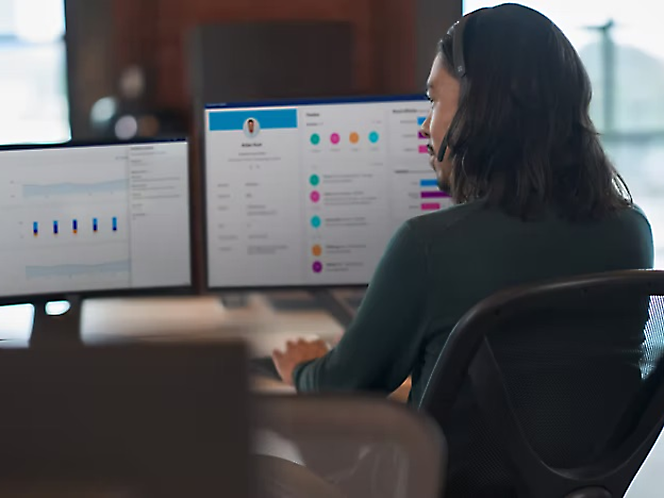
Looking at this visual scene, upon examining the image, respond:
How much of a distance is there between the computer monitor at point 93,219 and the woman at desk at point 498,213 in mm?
695

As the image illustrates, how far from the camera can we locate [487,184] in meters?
1.34

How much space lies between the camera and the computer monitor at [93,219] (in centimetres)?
197

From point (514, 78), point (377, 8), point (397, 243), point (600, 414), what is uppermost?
point (377, 8)

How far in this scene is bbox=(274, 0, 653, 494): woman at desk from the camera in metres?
1.24

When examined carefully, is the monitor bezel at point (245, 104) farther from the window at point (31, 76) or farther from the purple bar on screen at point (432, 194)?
the window at point (31, 76)

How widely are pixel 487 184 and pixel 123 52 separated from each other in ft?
6.19

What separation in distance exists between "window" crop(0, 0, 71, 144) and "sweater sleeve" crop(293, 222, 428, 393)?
3.18m

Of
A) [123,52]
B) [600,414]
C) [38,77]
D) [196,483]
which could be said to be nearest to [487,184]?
[600,414]

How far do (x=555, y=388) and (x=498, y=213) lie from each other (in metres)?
0.29

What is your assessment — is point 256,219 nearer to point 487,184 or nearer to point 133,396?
point 487,184

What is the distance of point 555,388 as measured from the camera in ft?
3.52

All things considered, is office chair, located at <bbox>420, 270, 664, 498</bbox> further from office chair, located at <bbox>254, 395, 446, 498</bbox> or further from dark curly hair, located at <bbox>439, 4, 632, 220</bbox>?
office chair, located at <bbox>254, 395, 446, 498</bbox>

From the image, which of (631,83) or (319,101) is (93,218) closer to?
(319,101)

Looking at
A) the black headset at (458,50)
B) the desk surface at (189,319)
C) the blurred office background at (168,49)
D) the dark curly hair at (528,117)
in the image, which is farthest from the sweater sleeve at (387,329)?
the blurred office background at (168,49)
